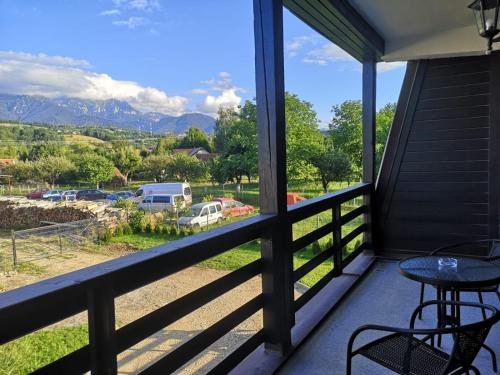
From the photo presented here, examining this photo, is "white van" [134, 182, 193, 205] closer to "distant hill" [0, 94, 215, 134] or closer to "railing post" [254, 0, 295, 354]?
"distant hill" [0, 94, 215, 134]

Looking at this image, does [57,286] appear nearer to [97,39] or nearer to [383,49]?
[97,39]

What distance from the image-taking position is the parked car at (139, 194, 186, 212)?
53.6 inches

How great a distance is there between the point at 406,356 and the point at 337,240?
2.00 meters

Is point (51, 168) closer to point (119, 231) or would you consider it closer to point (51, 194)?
point (51, 194)

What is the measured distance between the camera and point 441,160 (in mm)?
4406

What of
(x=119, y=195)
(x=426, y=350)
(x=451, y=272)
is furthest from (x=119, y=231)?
(x=451, y=272)

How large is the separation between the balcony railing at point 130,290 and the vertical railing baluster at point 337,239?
111 centimetres

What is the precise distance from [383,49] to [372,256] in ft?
7.58

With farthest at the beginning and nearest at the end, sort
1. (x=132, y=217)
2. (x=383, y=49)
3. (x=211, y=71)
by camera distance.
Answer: (x=383, y=49) → (x=211, y=71) → (x=132, y=217)

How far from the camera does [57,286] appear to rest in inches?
42.9

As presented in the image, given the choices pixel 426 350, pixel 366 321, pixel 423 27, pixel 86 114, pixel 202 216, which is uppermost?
pixel 423 27

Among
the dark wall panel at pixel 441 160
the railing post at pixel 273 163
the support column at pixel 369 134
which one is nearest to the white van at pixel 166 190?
the railing post at pixel 273 163

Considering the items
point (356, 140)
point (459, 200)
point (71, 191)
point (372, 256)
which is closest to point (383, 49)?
point (356, 140)

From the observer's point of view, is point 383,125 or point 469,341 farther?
point 383,125
